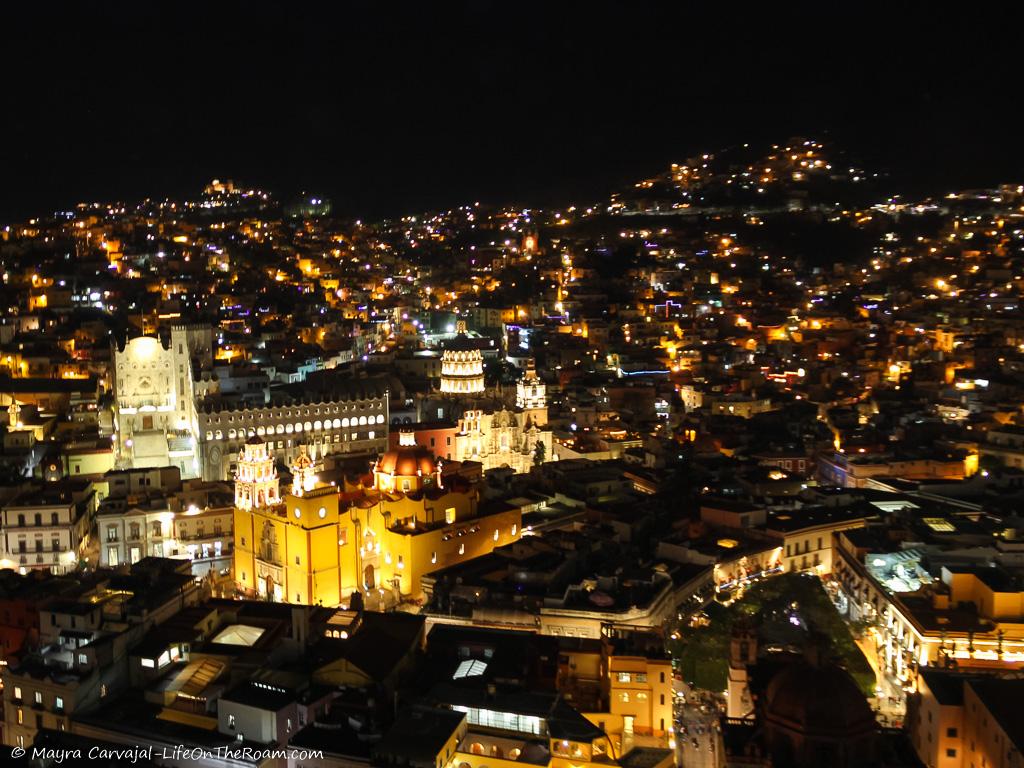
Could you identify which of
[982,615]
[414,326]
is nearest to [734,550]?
[982,615]

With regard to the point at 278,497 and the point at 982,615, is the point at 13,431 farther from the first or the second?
the point at 982,615

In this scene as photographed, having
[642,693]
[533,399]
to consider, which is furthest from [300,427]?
[642,693]

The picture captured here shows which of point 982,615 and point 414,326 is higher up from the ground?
point 414,326

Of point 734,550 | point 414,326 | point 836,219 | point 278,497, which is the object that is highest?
point 836,219

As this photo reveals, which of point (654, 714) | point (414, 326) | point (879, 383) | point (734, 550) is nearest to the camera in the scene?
point (654, 714)

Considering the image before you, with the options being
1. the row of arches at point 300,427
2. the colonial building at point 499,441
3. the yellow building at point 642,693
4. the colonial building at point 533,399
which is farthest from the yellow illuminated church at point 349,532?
the colonial building at point 533,399

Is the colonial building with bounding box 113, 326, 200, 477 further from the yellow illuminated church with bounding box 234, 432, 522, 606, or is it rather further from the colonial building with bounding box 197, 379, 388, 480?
the yellow illuminated church with bounding box 234, 432, 522, 606

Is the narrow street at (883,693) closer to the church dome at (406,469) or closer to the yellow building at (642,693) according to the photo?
the yellow building at (642,693)

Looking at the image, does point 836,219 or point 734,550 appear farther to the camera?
point 836,219
